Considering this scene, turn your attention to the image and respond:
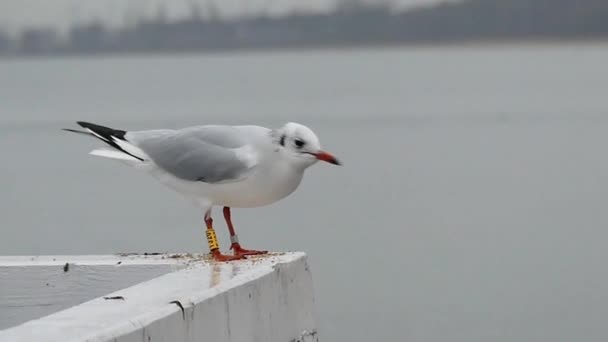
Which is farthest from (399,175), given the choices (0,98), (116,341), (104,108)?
(0,98)

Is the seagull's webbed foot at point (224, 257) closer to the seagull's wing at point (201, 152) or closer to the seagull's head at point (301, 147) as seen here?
the seagull's wing at point (201, 152)

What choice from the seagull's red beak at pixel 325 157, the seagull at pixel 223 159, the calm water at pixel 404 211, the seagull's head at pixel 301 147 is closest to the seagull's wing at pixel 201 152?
the seagull at pixel 223 159

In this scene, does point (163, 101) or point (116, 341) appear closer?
point (116, 341)

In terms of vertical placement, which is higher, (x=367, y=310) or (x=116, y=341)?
(x=367, y=310)

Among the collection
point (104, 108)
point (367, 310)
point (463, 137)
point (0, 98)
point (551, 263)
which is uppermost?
point (0, 98)

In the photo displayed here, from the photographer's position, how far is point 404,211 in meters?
29.9

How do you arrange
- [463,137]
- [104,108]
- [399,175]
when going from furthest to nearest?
[104,108] < [463,137] < [399,175]

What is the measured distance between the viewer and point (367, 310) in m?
18.5

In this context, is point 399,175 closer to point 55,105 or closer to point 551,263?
point 551,263

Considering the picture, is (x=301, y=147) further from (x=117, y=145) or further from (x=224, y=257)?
(x=117, y=145)

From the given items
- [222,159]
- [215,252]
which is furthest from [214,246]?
[222,159]

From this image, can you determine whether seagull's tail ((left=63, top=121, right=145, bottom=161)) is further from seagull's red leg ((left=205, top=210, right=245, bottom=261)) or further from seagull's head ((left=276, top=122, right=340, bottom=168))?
seagull's head ((left=276, top=122, right=340, bottom=168))

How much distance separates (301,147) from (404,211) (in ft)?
79.1

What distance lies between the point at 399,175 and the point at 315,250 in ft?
51.0
